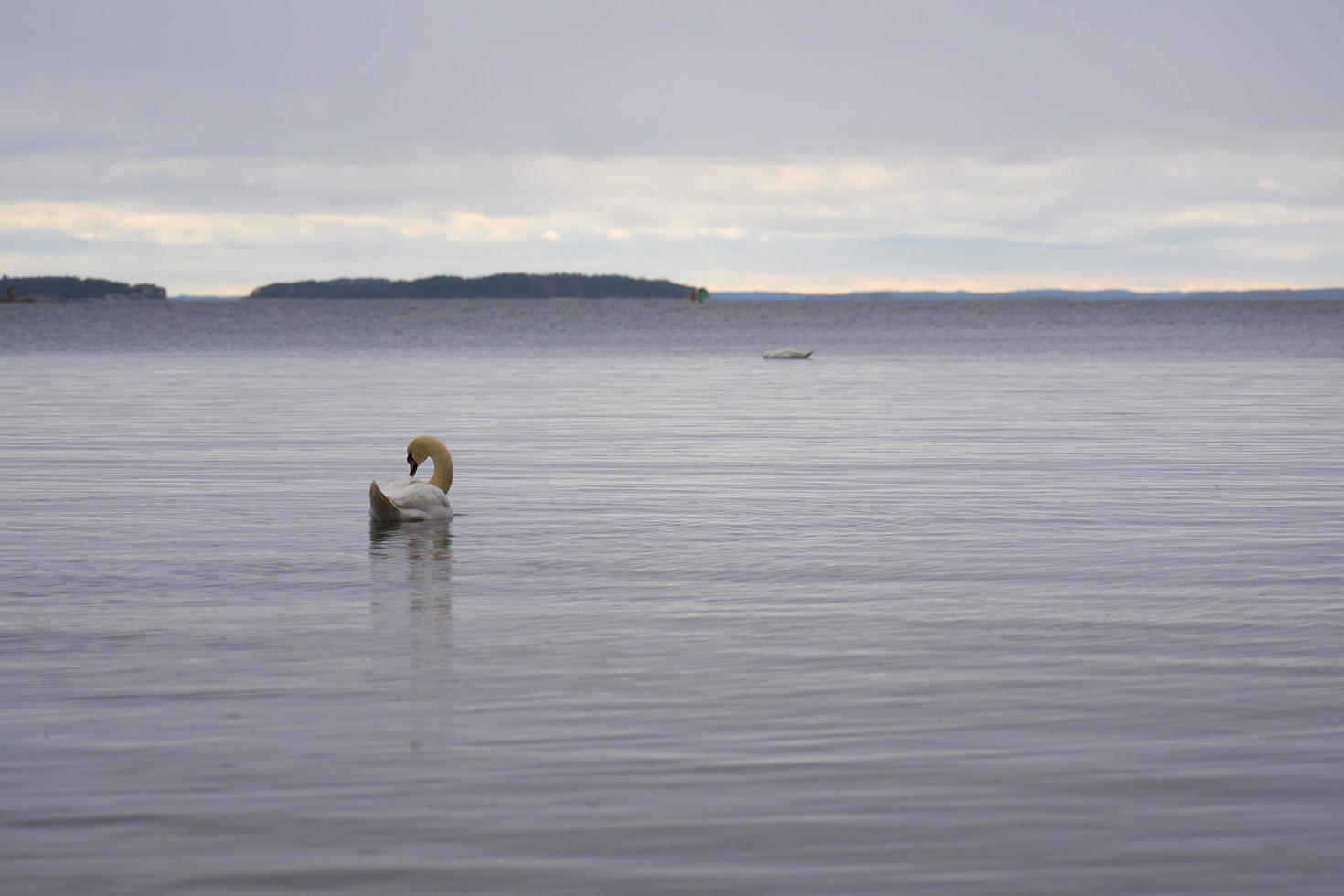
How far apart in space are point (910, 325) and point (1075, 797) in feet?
459

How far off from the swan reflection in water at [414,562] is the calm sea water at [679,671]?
0.09m

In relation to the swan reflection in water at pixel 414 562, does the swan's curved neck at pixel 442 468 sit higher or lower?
higher

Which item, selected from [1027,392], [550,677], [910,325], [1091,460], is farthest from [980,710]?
[910,325]

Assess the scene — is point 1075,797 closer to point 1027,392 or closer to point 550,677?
point 550,677

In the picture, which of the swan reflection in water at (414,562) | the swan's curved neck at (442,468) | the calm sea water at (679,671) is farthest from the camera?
the swan's curved neck at (442,468)

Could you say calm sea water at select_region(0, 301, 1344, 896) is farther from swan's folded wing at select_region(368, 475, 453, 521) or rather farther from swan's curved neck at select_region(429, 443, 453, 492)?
swan's curved neck at select_region(429, 443, 453, 492)

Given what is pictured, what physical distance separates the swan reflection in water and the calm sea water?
95mm

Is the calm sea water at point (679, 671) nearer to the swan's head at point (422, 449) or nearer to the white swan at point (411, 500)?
the white swan at point (411, 500)

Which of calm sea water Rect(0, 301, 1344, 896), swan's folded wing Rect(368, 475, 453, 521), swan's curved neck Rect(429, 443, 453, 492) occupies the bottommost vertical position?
calm sea water Rect(0, 301, 1344, 896)

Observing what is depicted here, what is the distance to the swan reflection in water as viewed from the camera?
44.9ft

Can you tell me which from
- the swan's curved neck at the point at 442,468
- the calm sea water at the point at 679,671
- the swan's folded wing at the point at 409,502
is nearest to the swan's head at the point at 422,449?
the swan's curved neck at the point at 442,468

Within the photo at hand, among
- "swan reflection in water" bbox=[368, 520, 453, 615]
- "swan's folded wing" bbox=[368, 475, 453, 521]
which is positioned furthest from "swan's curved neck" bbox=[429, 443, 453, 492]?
"swan reflection in water" bbox=[368, 520, 453, 615]

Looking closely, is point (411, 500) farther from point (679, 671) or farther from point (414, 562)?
point (679, 671)

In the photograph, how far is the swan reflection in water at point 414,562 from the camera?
44.9ft
